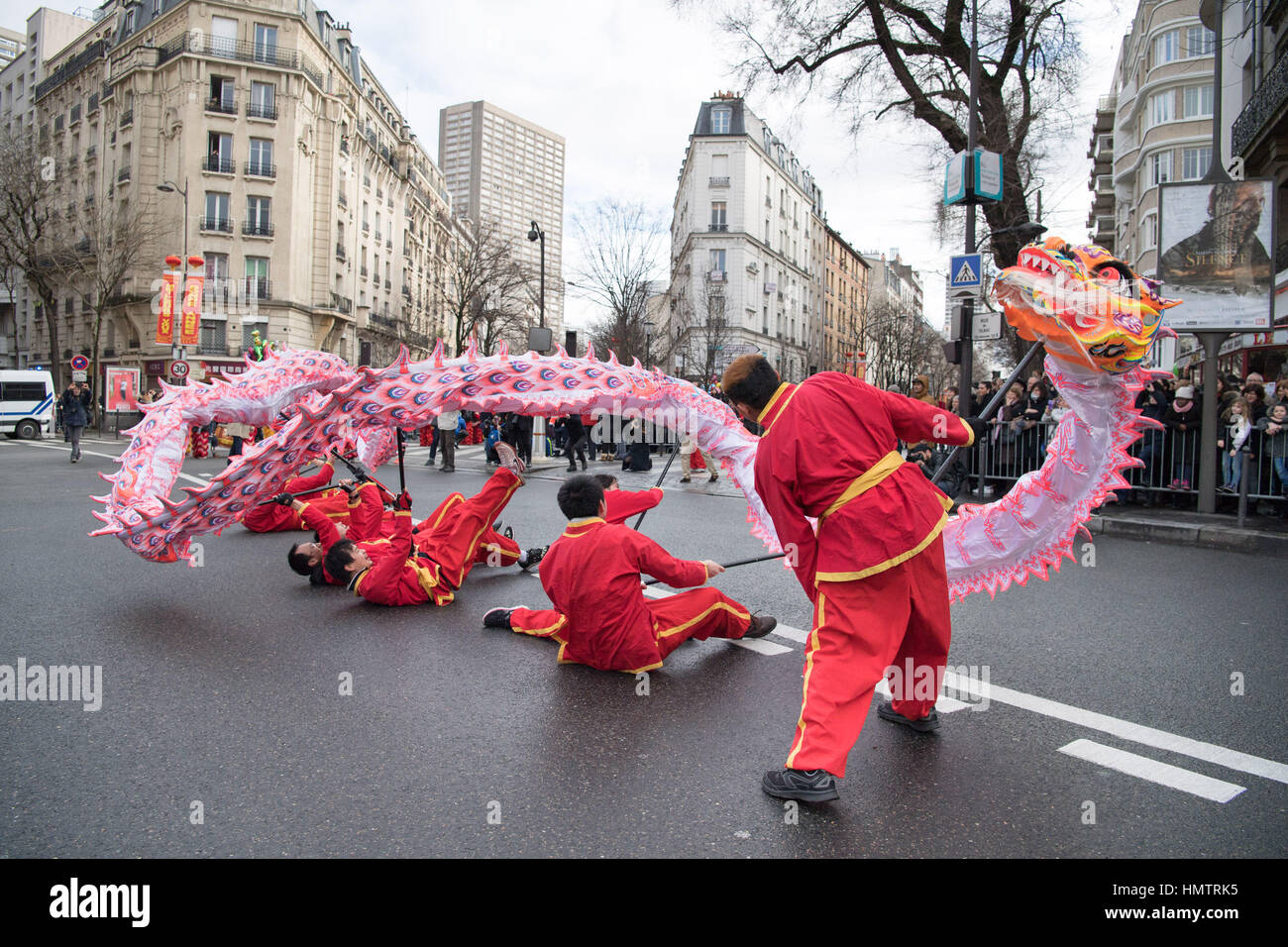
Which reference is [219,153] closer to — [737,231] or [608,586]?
[737,231]

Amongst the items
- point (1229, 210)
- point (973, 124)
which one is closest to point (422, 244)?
point (973, 124)

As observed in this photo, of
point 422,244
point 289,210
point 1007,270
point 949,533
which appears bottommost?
point 949,533

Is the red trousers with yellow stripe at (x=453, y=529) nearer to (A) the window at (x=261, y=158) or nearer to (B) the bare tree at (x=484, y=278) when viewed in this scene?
(B) the bare tree at (x=484, y=278)

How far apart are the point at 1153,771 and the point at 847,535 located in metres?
1.53

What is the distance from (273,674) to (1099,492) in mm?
4148

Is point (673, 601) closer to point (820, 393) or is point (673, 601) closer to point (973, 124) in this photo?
point (820, 393)

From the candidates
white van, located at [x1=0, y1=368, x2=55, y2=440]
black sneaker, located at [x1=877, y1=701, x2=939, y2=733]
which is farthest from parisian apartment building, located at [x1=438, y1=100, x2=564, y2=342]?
black sneaker, located at [x1=877, y1=701, x2=939, y2=733]

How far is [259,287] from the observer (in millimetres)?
40062

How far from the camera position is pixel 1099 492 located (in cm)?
387

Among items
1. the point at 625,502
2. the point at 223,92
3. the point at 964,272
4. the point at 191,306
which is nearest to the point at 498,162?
the point at 223,92

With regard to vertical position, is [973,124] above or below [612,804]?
Result: above

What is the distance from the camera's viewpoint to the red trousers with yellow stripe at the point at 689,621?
457 cm

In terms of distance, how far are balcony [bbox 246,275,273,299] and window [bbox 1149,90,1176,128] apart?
4013cm

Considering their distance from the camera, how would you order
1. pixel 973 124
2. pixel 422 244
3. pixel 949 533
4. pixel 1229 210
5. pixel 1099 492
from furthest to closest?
pixel 422 244 < pixel 973 124 < pixel 1229 210 < pixel 949 533 < pixel 1099 492
